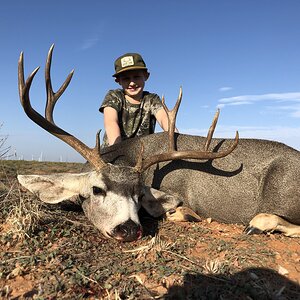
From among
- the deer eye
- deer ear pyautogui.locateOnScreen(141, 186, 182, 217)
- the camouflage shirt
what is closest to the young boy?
the camouflage shirt

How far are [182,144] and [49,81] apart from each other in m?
2.13

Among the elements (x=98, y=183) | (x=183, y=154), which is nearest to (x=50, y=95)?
(x=98, y=183)

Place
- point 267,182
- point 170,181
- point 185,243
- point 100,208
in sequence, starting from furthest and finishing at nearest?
1. point 170,181
2. point 267,182
3. point 100,208
4. point 185,243

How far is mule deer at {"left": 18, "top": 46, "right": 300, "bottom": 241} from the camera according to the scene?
4449mm

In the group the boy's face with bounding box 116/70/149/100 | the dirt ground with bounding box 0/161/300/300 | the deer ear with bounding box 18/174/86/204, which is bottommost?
the dirt ground with bounding box 0/161/300/300

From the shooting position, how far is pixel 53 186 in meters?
4.79

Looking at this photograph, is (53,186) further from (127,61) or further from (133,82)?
(127,61)

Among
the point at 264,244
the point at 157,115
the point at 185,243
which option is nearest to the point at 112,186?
the point at 185,243

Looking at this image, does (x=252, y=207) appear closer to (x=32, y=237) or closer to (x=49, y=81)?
(x=32, y=237)

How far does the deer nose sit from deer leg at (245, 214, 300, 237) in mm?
1493

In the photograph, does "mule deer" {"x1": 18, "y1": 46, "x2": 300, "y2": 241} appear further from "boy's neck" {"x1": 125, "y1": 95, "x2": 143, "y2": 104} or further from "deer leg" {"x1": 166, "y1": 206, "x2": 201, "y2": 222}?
"boy's neck" {"x1": 125, "y1": 95, "x2": 143, "y2": 104}

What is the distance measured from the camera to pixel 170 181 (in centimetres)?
541

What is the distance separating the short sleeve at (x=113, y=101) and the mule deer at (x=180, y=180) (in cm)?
145

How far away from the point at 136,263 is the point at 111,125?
150 inches
